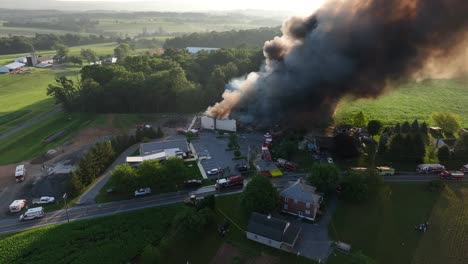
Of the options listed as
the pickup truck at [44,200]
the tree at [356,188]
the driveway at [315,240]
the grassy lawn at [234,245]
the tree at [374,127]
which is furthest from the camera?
the tree at [374,127]

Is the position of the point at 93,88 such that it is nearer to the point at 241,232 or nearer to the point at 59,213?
the point at 59,213

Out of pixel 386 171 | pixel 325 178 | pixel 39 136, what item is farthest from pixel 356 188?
pixel 39 136

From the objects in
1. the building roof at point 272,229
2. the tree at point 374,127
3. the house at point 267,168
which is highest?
the tree at point 374,127

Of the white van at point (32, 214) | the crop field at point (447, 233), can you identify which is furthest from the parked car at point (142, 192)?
the crop field at point (447, 233)

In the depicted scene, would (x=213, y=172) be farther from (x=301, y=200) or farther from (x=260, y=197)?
(x=301, y=200)

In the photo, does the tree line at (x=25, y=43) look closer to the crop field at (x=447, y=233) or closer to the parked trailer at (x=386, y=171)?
the parked trailer at (x=386, y=171)
